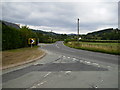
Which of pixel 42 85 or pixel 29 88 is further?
pixel 42 85

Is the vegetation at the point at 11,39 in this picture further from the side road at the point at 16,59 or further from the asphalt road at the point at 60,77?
the asphalt road at the point at 60,77

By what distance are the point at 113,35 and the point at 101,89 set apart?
91800mm

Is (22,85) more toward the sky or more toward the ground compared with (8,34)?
more toward the ground

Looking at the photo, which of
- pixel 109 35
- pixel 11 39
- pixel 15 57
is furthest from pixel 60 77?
pixel 109 35

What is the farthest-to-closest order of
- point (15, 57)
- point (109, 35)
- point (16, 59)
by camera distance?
1. point (109, 35)
2. point (15, 57)
3. point (16, 59)

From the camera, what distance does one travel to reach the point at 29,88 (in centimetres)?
577

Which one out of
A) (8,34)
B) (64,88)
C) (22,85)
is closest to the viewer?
(64,88)

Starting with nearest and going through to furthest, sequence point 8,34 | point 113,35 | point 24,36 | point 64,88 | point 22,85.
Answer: point 64,88 → point 22,85 → point 8,34 → point 24,36 → point 113,35

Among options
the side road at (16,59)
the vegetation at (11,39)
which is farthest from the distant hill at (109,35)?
the side road at (16,59)

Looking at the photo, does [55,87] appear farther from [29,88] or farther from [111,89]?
[111,89]

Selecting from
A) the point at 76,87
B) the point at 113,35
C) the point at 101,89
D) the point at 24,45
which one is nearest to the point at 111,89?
the point at 101,89

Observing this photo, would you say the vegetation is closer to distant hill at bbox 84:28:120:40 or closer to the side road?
the side road

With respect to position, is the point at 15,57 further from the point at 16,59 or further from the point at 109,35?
the point at 109,35

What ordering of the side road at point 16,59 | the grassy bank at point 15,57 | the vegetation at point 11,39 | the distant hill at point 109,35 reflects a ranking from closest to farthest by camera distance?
the side road at point 16,59 < the grassy bank at point 15,57 < the vegetation at point 11,39 < the distant hill at point 109,35
